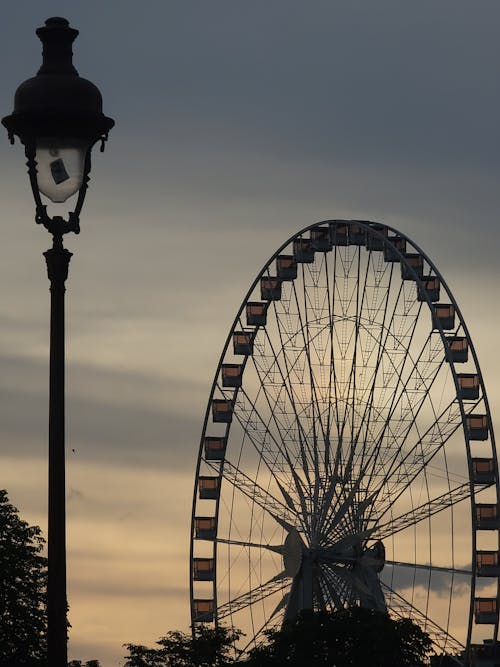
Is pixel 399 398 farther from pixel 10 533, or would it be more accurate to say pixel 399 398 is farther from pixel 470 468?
pixel 10 533

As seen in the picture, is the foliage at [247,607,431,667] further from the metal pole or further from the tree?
the metal pole

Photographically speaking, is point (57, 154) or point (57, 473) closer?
point (57, 473)

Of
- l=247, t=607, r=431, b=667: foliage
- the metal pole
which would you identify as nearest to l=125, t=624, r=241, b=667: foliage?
l=247, t=607, r=431, b=667: foliage

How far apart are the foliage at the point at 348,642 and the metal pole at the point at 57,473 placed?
240 feet

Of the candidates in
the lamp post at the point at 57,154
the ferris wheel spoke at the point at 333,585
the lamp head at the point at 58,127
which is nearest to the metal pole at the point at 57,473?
the lamp post at the point at 57,154

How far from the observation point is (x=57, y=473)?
20922 mm

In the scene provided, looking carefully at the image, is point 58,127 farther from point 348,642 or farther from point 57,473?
point 348,642

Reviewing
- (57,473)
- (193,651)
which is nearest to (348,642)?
(193,651)

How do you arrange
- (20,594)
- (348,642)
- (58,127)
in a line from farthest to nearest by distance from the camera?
(348,642) → (20,594) → (58,127)

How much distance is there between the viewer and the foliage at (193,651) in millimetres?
97125

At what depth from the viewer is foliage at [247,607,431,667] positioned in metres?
95.2

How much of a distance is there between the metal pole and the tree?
2036 inches

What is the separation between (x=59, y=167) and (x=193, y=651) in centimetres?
7820

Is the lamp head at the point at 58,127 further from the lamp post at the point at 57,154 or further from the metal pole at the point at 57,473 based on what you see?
the metal pole at the point at 57,473
